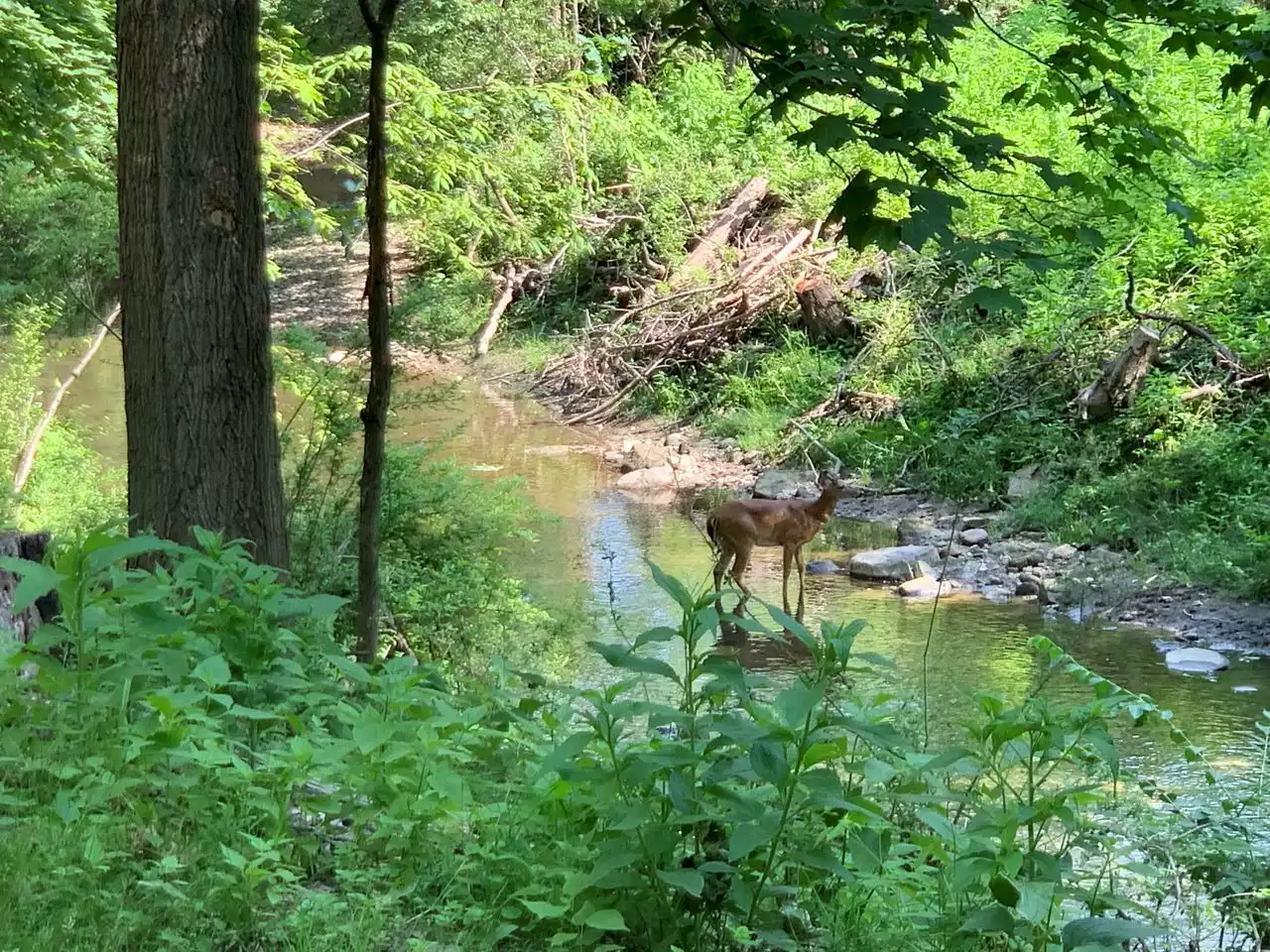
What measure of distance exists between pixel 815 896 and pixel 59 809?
157cm

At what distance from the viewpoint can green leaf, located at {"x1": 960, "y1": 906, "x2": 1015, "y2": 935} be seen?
2387 millimetres

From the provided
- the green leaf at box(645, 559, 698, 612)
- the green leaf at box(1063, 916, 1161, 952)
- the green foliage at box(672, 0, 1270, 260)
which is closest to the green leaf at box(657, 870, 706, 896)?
the green leaf at box(645, 559, 698, 612)

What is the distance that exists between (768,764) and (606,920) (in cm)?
40

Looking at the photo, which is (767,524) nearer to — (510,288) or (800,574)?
(800,574)

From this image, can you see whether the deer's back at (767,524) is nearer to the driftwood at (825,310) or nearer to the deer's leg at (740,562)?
the deer's leg at (740,562)

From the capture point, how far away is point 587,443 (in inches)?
676

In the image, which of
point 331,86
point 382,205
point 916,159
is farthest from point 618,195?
point 916,159

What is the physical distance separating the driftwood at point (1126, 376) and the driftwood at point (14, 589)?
408 inches

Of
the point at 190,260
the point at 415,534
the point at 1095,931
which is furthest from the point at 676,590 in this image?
the point at 415,534

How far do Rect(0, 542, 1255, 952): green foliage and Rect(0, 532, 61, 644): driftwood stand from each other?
5.98ft

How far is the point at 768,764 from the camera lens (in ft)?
7.63

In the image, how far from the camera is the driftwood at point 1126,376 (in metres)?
Answer: 12.8

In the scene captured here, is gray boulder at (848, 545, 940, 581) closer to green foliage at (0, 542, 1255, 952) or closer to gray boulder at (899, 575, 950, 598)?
gray boulder at (899, 575, 950, 598)

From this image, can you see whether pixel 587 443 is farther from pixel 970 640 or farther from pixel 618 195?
pixel 970 640
